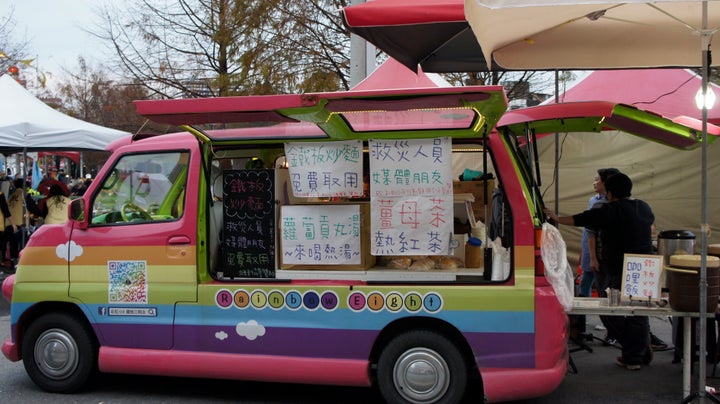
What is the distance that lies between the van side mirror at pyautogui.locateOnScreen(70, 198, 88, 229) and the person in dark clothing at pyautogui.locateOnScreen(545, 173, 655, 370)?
380 centimetres

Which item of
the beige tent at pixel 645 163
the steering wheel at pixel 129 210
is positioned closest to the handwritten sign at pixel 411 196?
the steering wheel at pixel 129 210

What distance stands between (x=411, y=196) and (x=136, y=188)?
218 centimetres

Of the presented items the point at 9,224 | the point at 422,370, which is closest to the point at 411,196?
the point at 422,370

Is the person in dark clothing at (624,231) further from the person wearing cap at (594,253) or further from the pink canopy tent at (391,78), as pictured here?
the pink canopy tent at (391,78)

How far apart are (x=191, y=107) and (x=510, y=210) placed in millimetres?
2221

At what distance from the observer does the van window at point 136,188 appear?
16.3ft

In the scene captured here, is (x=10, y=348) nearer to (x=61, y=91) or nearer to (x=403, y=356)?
(x=403, y=356)

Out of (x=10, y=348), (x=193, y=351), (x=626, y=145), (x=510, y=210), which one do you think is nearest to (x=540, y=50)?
(x=510, y=210)

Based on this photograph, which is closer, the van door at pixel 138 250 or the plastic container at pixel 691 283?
the plastic container at pixel 691 283

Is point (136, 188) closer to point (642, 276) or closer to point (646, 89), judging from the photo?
point (642, 276)

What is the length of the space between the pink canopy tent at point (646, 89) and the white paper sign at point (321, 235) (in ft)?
21.3

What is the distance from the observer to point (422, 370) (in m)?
4.38

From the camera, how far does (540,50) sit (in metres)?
5.50

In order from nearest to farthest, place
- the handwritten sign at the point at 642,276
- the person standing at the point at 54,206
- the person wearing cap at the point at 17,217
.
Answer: the handwritten sign at the point at 642,276 → the person standing at the point at 54,206 → the person wearing cap at the point at 17,217
